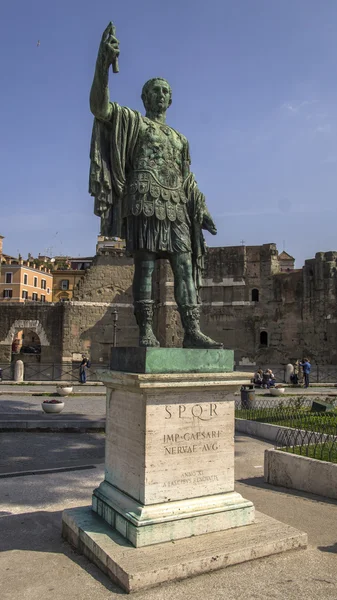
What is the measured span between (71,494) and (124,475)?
1819mm

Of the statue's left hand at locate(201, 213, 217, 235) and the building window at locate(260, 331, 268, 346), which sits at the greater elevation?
the statue's left hand at locate(201, 213, 217, 235)

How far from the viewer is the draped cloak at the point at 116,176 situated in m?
4.18

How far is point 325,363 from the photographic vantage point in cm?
2655

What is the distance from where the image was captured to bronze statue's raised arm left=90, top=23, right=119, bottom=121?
3.72 meters

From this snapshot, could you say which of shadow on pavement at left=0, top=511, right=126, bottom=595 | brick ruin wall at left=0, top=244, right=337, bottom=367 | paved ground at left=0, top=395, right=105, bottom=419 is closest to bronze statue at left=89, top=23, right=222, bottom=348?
shadow on pavement at left=0, top=511, right=126, bottom=595

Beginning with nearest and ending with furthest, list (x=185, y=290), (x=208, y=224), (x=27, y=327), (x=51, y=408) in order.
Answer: (x=185, y=290), (x=208, y=224), (x=51, y=408), (x=27, y=327)

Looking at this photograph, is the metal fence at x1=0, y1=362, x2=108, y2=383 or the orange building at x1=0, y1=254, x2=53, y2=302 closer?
the metal fence at x1=0, y1=362, x2=108, y2=383

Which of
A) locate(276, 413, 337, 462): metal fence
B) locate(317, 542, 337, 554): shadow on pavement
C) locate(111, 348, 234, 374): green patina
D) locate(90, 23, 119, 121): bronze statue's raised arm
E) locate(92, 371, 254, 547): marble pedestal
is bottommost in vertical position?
locate(317, 542, 337, 554): shadow on pavement

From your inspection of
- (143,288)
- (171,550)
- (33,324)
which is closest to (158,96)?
(143,288)

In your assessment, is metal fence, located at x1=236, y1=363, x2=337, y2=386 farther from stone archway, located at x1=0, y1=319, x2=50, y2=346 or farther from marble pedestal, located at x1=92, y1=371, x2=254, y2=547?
marble pedestal, located at x1=92, y1=371, x2=254, y2=547

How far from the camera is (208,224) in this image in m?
4.47

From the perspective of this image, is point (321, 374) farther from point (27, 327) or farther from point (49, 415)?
point (49, 415)

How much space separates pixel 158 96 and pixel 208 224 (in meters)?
1.21

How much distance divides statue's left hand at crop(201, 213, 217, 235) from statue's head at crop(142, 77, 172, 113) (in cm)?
104
